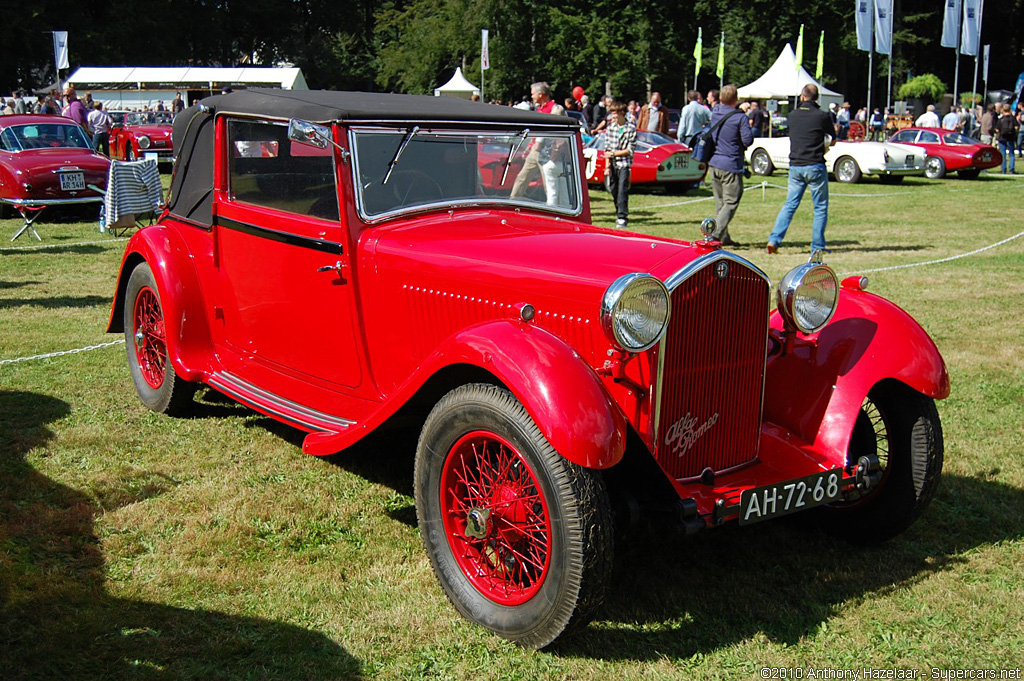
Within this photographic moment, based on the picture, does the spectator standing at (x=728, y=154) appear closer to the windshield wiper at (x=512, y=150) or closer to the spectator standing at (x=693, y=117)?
the spectator standing at (x=693, y=117)

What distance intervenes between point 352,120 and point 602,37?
4279cm

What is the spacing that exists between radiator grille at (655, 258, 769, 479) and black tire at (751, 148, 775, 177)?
66.2ft

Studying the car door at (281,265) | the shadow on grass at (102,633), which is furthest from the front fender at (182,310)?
the shadow on grass at (102,633)

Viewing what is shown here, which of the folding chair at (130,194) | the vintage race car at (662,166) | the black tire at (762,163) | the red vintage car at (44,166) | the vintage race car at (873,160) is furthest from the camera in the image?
the black tire at (762,163)

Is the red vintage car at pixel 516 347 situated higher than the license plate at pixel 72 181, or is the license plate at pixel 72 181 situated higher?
the license plate at pixel 72 181

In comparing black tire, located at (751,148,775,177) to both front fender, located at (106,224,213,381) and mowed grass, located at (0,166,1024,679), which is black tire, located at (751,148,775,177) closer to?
mowed grass, located at (0,166,1024,679)

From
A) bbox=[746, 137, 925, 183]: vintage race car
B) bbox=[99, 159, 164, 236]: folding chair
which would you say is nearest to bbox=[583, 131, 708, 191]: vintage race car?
bbox=[746, 137, 925, 183]: vintage race car

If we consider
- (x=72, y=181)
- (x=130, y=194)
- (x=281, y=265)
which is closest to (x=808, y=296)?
(x=281, y=265)

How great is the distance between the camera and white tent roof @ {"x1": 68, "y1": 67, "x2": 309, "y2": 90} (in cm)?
3366

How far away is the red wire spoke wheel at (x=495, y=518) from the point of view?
322 cm

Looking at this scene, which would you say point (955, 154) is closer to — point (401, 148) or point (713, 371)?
point (401, 148)

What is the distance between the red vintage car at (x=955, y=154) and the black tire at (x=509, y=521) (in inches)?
874

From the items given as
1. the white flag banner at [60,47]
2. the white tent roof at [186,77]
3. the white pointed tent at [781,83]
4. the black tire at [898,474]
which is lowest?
the black tire at [898,474]

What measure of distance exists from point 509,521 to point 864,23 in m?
33.1
